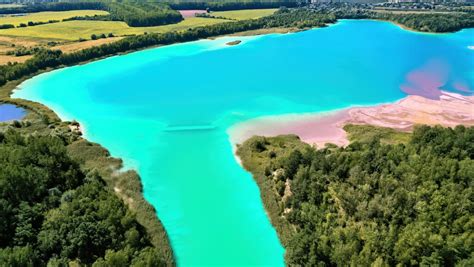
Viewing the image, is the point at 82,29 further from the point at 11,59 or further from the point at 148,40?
the point at 11,59

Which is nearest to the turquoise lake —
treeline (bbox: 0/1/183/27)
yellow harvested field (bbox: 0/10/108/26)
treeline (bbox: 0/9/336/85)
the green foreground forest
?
the green foreground forest

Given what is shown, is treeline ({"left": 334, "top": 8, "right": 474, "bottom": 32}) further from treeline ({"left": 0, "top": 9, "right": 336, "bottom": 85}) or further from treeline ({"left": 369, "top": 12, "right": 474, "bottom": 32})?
treeline ({"left": 0, "top": 9, "right": 336, "bottom": 85})

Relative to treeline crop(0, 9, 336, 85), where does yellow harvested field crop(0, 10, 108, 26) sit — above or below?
above

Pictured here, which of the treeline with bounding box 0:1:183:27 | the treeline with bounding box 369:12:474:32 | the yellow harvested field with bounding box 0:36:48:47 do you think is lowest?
the treeline with bounding box 369:12:474:32

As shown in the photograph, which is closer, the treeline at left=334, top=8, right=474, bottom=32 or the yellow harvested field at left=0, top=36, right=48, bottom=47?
the yellow harvested field at left=0, top=36, right=48, bottom=47

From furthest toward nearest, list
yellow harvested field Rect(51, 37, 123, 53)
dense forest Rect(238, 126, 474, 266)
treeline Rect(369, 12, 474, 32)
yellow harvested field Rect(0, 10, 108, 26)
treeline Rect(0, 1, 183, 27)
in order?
1. yellow harvested field Rect(0, 10, 108, 26)
2. treeline Rect(0, 1, 183, 27)
3. treeline Rect(369, 12, 474, 32)
4. yellow harvested field Rect(51, 37, 123, 53)
5. dense forest Rect(238, 126, 474, 266)

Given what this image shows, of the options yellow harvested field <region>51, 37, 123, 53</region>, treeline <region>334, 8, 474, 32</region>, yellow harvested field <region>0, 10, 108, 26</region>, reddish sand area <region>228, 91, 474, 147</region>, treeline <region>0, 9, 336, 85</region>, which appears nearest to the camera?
reddish sand area <region>228, 91, 474, 147</region>
